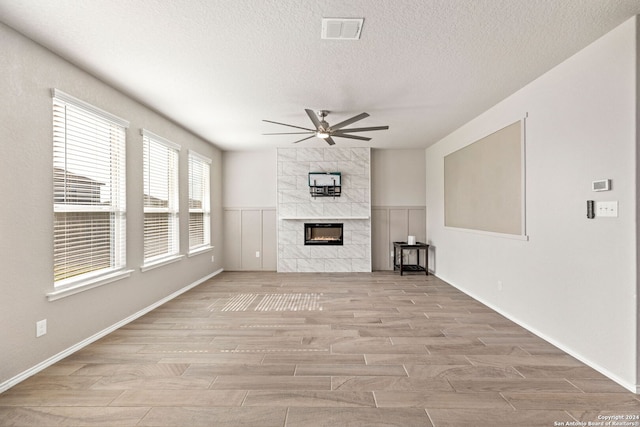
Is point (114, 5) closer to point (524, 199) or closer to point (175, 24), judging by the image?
point (175, 24)

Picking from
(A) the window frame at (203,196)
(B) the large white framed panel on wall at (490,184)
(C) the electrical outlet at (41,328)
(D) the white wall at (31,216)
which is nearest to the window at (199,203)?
(A) the window frame at (203,196)

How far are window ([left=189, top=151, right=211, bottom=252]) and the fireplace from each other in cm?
207

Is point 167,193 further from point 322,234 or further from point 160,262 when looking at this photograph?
point 322,234

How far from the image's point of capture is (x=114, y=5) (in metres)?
2.12

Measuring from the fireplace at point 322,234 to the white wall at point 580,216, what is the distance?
3535 mm

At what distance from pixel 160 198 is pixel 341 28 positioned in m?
3.50

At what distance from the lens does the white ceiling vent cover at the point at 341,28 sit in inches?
90.2

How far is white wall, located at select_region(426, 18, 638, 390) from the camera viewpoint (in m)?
2.35

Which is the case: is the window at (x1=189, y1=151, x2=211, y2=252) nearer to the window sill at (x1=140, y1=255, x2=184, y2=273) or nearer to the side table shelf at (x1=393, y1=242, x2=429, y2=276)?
the window sill at (x1=140, y1=255, x2=184, y2=273)

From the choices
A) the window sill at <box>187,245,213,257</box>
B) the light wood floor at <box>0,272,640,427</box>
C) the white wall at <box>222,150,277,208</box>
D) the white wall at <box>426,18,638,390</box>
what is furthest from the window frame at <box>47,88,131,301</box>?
the white wall at <box>426,18,638,390</box>

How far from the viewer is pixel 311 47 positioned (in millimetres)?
2680

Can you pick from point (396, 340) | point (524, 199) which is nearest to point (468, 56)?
point (524, 199)

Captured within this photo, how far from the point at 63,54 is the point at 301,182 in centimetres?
463

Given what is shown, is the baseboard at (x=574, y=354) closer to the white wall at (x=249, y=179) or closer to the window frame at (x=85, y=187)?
the window frame at (x=85, y=187)
